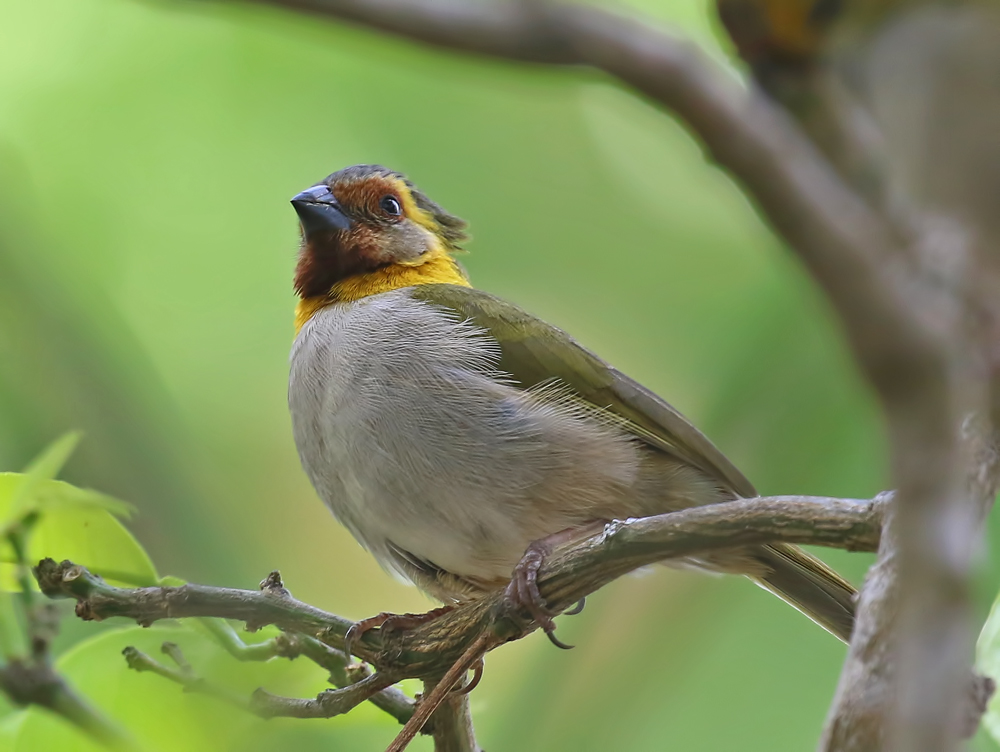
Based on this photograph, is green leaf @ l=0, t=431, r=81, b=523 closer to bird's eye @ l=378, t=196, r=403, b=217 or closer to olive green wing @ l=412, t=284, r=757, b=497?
olive green wing @ l=412, t=284, r=757, b=497

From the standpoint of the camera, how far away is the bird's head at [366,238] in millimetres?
4715

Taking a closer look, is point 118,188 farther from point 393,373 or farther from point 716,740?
point 716,740

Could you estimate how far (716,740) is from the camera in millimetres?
5188

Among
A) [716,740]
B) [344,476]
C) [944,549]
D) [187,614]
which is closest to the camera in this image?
[944,549]

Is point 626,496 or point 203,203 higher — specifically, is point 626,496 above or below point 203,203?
below

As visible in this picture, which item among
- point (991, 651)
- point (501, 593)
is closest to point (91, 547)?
point (501, 593)

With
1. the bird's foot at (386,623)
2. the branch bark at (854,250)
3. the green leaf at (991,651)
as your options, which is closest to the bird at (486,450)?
the bird's foot at (386,623)

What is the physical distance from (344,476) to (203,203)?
3.07 m

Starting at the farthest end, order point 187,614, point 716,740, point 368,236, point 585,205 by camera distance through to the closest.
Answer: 1. point 585,205
2. point 716,740
3. point 368,236
4. point 187,614

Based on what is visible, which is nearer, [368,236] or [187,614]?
[187,614]

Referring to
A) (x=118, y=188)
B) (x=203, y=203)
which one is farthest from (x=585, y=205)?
(x=118, y=188)

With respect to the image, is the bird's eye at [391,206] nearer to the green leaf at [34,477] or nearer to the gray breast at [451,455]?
the gray breast at [451,455]

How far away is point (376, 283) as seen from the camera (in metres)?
4.66

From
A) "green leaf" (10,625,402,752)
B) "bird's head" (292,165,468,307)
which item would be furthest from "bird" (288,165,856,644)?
"green leaf" (10,625,402,752)
